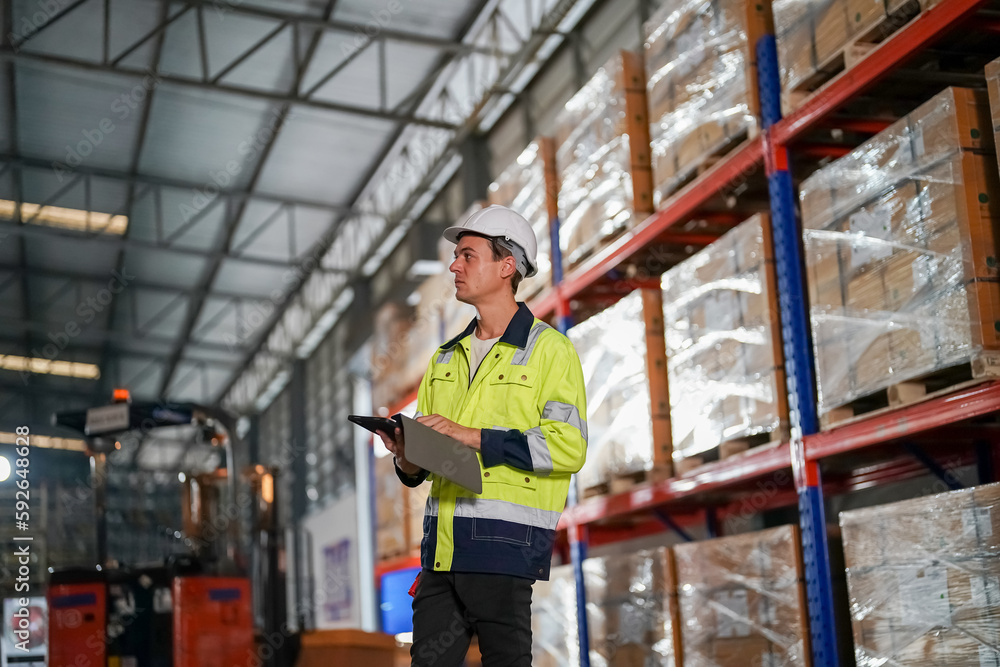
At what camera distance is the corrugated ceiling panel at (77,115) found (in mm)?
12312

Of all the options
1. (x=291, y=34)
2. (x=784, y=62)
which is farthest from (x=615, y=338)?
(x=291, y=34)

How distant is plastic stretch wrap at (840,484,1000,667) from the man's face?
1.84m

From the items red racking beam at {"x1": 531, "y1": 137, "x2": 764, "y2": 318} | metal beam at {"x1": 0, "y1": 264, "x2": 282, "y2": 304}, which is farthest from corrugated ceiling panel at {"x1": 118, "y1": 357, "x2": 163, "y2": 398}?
red racking beam at {"x1": 531, "y1": 137, "x2": 764, "y2": 318}

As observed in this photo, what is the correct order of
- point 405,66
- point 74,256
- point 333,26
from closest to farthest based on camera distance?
point 333,26
point 405,66
point 74,256

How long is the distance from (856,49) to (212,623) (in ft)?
16.5

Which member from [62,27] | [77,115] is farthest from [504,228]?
[77,115]

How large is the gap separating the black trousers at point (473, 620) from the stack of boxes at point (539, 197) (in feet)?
13.7

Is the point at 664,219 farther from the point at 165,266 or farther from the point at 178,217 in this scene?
the point at 165,266

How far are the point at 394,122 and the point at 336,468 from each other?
29.8 ft

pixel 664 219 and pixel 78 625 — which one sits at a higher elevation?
pixel 664 219

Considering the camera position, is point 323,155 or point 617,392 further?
point 323,155

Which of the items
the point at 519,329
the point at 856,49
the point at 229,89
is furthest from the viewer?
the point at 229,89

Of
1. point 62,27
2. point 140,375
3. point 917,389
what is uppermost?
point 62,27

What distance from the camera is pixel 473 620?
8.67 ft
